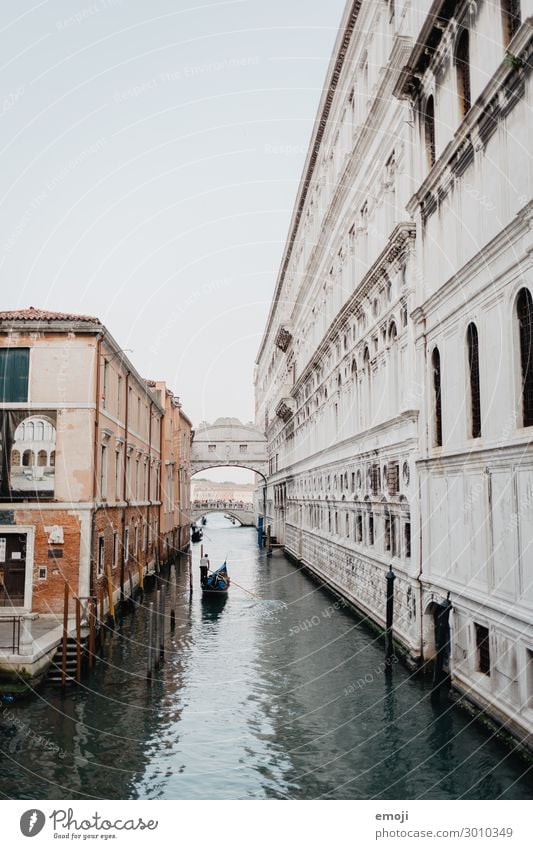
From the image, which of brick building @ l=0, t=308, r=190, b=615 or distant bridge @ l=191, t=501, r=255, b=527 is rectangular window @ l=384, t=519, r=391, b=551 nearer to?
brick building @ l=0, t=308, r=190, b=615

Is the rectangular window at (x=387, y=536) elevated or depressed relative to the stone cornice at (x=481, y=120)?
depressed

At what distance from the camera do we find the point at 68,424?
17.2m

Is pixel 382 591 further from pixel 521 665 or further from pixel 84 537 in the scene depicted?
pixel 521 665

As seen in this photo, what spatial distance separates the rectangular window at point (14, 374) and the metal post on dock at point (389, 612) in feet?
30.2

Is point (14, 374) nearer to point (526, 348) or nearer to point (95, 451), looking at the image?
point (95, 451)

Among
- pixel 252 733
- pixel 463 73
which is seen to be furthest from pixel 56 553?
pixel 463 73

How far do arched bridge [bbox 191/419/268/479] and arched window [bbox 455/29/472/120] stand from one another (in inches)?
1847

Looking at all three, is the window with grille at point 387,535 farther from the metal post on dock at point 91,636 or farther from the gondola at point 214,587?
the gondola at point 214,587

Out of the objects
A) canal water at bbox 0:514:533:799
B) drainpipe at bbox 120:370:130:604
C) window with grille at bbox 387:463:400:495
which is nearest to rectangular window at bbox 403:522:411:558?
window with grille at bbox 387:463:400:495

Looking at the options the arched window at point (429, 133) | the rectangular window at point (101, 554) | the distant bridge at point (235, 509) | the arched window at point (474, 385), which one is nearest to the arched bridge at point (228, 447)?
the distant bridge at point (235, 509)

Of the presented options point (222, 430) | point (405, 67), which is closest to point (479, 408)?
point (405, 67)

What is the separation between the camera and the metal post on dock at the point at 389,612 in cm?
1444

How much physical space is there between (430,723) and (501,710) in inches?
68.8

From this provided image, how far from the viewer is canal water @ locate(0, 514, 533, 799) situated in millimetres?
9148
